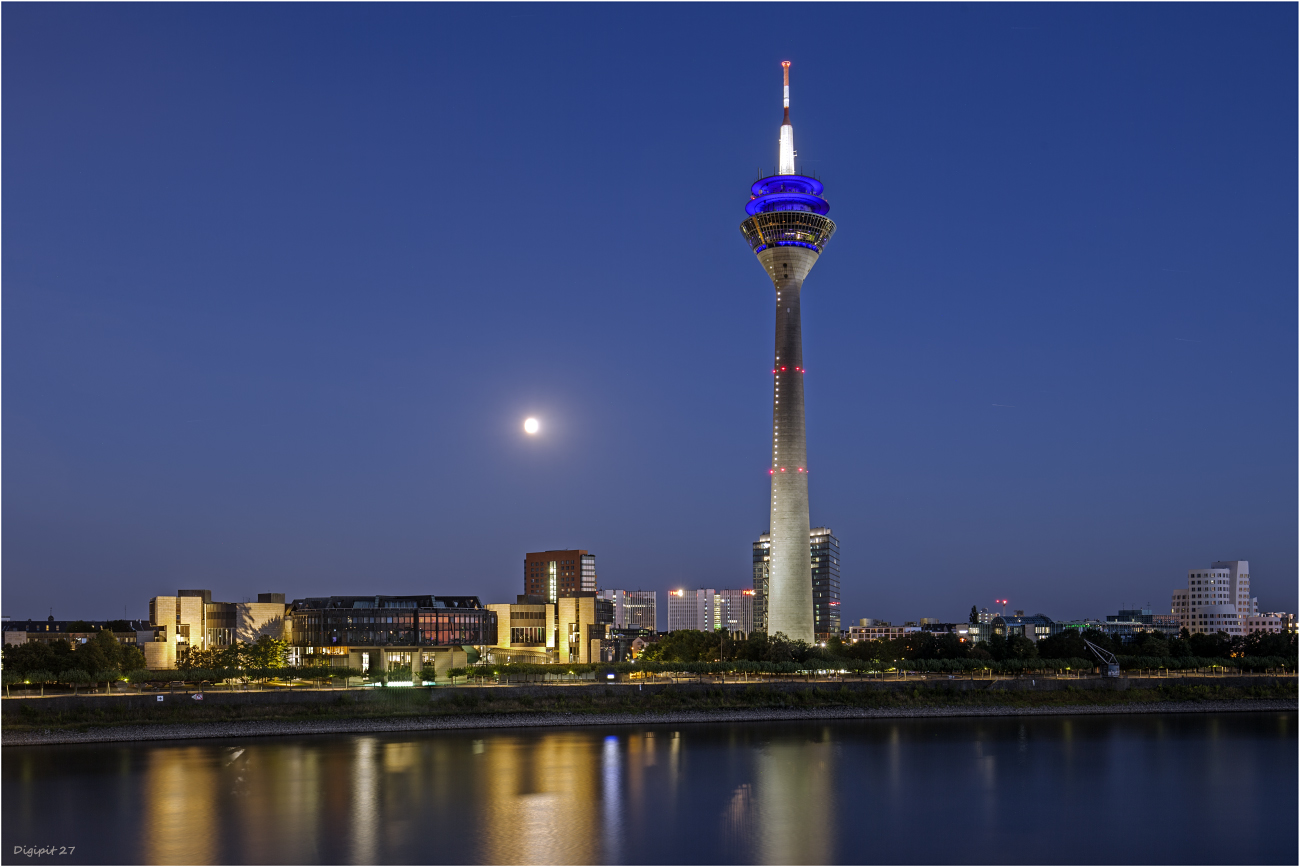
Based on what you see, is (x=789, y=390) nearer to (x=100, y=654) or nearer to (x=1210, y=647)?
(x=1210, y=647)

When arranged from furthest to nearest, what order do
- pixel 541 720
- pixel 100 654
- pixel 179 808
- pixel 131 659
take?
pixel 131 659, pixel 100 654, pixel 541 720, pixel 179 808

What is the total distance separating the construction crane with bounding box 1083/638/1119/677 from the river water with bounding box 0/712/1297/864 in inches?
791

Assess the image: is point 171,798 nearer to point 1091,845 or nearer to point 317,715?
point 317,715

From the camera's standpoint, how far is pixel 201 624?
10331 centimetres

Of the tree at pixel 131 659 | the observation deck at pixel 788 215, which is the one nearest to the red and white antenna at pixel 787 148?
the observation deck at pixel 788 215

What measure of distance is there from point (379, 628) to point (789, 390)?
166ft

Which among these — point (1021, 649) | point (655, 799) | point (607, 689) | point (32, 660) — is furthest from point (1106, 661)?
point (32, 660)

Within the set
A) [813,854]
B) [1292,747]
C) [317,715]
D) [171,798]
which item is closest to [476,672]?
[317,715]

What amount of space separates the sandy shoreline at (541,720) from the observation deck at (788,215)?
65540 mm

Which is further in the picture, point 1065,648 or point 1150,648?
point 1065,648

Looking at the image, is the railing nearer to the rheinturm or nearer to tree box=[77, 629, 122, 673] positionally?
the rheinturm

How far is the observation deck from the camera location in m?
127

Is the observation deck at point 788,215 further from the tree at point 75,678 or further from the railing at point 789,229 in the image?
the tree at point 75,678

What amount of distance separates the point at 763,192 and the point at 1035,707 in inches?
2845
